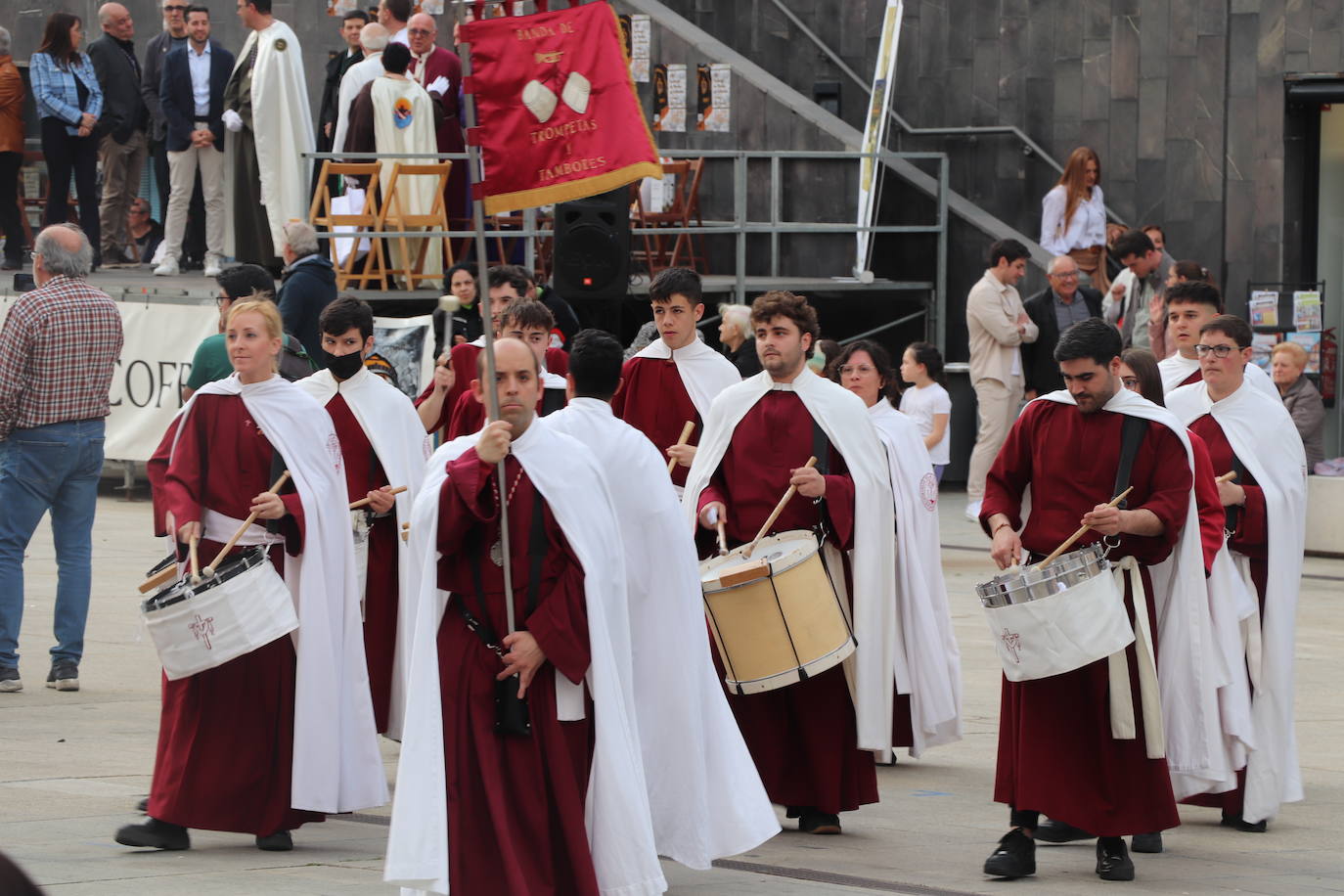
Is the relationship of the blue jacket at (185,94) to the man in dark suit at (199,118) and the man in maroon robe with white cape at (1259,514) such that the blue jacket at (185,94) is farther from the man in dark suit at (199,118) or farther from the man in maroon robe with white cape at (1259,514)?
the man in maroon robe with white cape at (1259,514)

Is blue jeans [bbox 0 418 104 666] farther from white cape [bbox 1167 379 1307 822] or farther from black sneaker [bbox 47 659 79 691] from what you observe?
white cape [bbox 1167 379 1307 822]

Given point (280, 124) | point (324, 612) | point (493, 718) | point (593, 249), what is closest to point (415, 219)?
point (280, 124)

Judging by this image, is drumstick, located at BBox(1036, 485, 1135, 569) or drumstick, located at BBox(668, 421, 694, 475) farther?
drumstick, located at BBox(668, 421, 694, 475)

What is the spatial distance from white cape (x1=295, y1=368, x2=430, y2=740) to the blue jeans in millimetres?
1788

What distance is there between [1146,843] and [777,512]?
181 centimetres

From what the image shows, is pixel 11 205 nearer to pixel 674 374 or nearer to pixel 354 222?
pixel 354 222

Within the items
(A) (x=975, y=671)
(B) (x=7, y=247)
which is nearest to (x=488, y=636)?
(A) (x=975, y=671)

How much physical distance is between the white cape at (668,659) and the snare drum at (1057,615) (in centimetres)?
107

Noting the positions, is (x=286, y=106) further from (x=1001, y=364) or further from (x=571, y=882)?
(x=571, y=882)

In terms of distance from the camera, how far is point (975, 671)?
1197cm

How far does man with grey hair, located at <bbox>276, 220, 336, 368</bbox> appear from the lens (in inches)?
511

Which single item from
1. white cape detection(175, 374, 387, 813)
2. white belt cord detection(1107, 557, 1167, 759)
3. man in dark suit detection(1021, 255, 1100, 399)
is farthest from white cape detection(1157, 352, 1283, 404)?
man in dark suit detection(1021, 255, 1100, 399)

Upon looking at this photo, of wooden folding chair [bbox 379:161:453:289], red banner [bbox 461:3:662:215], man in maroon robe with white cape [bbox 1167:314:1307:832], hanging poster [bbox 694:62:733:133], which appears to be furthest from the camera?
hanging poster [bbox 694:62:733:133]

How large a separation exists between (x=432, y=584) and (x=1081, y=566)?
2.35 meters
